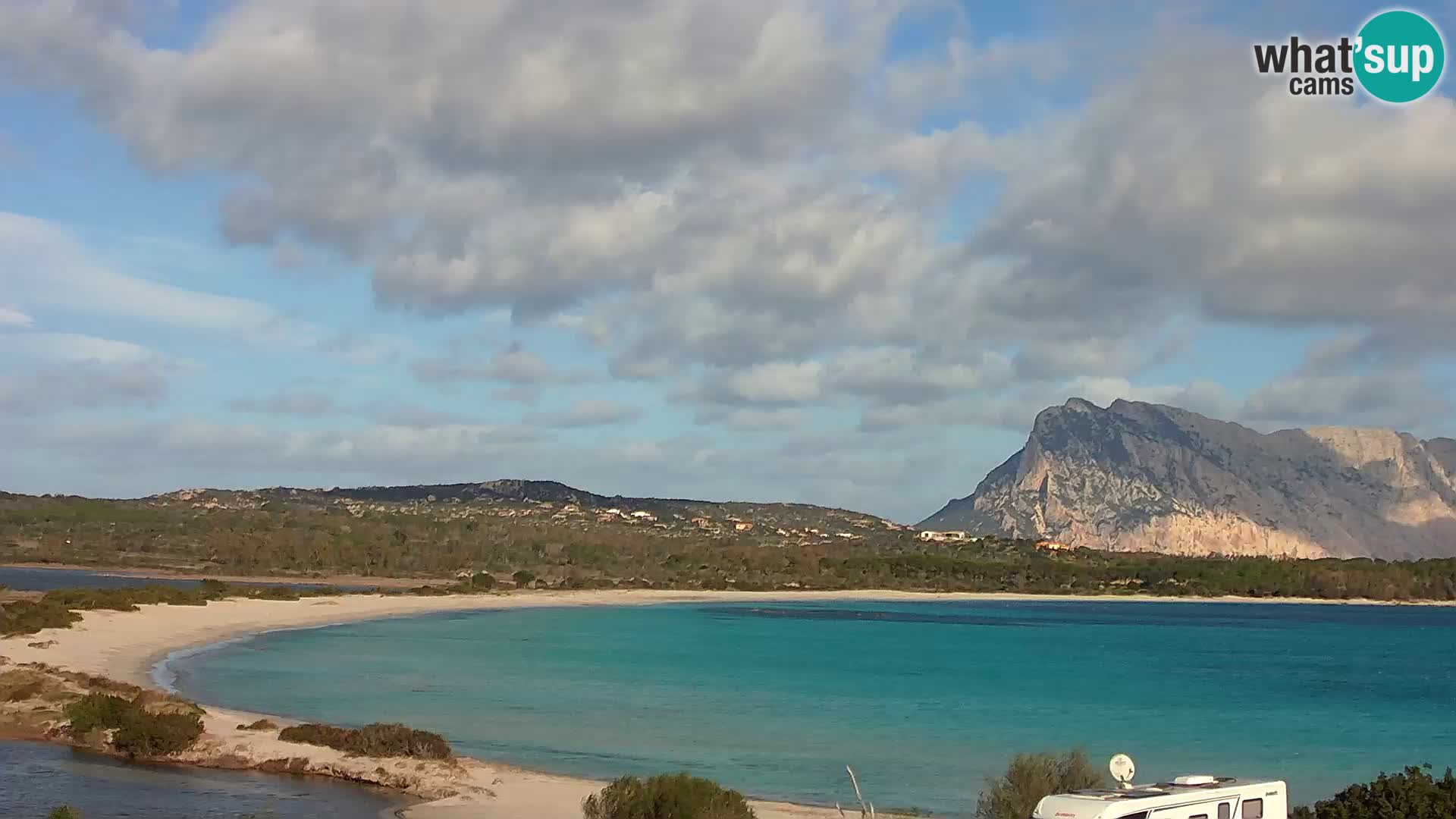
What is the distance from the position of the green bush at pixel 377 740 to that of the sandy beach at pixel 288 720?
39 cm

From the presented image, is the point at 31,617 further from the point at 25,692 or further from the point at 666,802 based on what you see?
the point at 666,802

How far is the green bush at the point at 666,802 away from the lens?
19.6 metres

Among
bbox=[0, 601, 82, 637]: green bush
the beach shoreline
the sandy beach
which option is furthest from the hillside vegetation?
bbox=[0, 601, 82, 637]: green bush

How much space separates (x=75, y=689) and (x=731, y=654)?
37.7 m

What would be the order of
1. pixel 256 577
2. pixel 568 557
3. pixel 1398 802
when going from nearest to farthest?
pixel 1398 802, pixel 256 577, pixel 568 557

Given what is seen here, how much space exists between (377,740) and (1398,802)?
18.3 meters

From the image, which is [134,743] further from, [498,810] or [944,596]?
[944,596]

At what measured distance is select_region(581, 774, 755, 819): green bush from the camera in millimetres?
19625

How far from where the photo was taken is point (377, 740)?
26297mm

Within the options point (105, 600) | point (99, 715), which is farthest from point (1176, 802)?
point (105, 600)

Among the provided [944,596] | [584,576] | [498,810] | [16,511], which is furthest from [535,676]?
[16,511]

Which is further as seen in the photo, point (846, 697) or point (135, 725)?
point (846, 697)

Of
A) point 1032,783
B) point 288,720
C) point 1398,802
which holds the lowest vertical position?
point 288,720

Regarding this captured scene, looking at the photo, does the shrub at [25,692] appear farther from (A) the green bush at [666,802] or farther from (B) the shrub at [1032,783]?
(B) the shrub at [1032,783]
